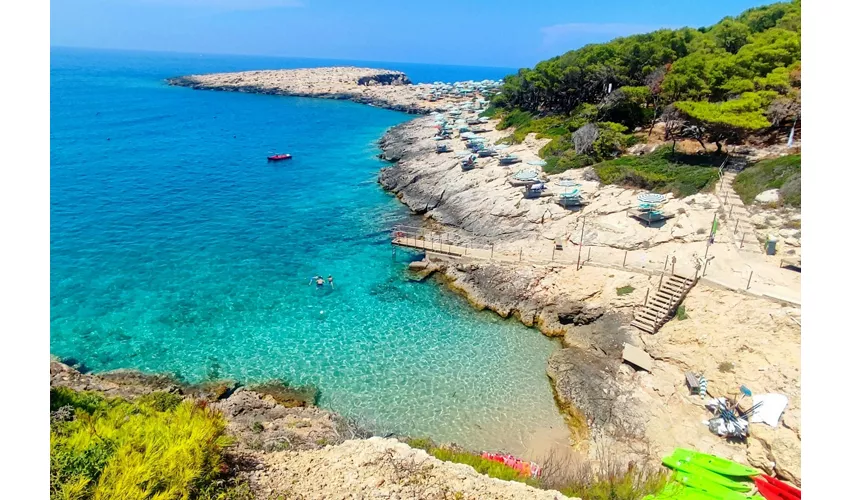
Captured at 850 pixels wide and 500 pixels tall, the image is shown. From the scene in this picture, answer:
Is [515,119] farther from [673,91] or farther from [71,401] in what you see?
[71,401]

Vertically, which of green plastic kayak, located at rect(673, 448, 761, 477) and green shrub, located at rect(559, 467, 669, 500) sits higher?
green shrub, located at rect(559, 467, 669, 500)

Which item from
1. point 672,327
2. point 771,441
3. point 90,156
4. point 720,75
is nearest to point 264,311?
point 672,327

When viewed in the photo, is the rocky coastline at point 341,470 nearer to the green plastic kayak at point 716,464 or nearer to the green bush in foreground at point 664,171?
the green plastic kayak at point 716,464

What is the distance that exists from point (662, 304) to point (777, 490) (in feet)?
32.4

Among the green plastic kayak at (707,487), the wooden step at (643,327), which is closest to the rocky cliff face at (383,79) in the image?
the wooden step at (643,327)

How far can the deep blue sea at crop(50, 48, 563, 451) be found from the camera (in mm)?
19016

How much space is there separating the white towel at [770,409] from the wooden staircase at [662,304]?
5.42 m

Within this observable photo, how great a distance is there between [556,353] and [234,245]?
81.2 ft

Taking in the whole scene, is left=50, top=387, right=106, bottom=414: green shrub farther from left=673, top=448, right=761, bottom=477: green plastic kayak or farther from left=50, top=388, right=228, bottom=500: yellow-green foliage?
left=673, top=448, right=761, bottom=477: green plastic kayak

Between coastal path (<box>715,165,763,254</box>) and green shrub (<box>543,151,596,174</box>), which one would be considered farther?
green shrub (<box>543,151,596,174</box>)

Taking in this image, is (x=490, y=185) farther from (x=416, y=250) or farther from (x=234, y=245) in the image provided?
(x=234, y=245)

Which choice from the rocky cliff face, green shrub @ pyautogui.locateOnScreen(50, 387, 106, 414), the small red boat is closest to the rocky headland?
green shrub @ pyautogui.locateOnScreen(50, 387, 106, 414)

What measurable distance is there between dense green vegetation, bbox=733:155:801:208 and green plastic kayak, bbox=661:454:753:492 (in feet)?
65.6

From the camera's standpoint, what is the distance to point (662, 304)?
70.0ft
